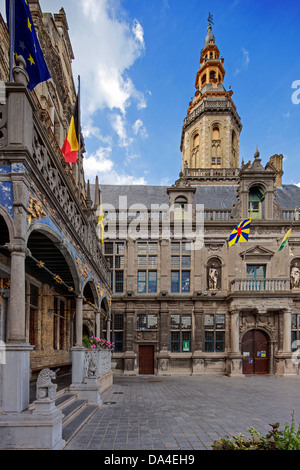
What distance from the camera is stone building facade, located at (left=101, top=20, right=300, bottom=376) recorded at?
20766 mm

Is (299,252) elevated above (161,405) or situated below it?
above

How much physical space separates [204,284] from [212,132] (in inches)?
667

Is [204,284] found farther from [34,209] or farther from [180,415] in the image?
[34,209]

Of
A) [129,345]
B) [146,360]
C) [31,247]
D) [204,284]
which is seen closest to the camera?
[31,247]

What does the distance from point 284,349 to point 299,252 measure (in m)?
6.98

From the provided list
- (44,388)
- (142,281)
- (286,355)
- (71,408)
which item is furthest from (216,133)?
(44,388)

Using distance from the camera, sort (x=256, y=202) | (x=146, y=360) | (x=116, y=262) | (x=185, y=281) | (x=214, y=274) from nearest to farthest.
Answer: (x=146, y=360), (x=214, y=274), (x=185, y=281), (x=116, y=262), (x=256, y=202)

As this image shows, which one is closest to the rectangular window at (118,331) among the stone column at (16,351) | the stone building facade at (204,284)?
the stone building facade at (204,284)

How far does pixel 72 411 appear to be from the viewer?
8.08m

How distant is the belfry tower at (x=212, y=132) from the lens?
1184 inches

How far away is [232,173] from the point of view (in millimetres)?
28219

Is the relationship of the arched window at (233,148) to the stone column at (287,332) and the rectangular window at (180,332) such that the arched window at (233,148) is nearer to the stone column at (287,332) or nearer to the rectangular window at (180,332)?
the stone column at (287,332)
